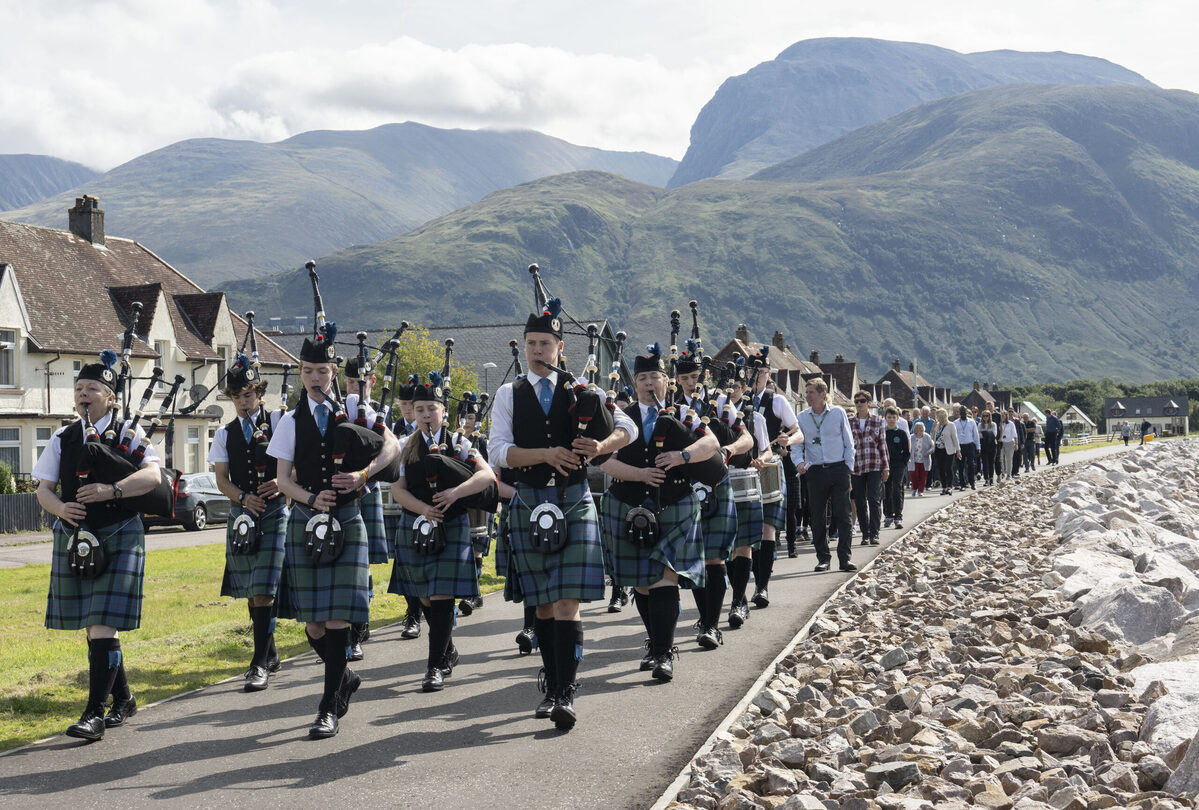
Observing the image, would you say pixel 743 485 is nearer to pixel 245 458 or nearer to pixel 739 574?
pixel 739 574

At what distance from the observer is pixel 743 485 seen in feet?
33.2

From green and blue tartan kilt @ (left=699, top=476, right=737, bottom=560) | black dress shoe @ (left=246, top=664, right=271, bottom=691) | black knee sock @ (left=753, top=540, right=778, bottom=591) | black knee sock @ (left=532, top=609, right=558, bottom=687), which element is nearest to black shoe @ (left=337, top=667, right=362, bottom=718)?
black knee sock @ (left=532, top=609, right=558, bottom=687)

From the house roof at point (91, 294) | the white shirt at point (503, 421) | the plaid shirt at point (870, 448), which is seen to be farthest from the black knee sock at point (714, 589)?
the house roof at point (91, 294)

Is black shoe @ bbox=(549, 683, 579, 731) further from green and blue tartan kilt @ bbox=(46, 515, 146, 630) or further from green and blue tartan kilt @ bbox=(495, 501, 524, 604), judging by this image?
green and blue tartan kilt @ bbox=(46, 515, 146, 630)

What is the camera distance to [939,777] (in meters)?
5.50

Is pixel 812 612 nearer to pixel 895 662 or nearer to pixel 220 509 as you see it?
pixel 895 662

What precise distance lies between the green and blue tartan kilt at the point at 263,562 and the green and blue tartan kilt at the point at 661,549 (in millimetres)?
2385

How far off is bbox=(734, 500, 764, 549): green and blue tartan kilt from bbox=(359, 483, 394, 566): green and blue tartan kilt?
10.3ft

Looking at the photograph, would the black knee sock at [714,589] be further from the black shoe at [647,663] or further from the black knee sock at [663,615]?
the black knee sock at [663,615]

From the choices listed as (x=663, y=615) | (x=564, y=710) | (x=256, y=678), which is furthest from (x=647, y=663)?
(x=256, y=678)

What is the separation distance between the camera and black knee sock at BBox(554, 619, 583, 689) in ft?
22.1

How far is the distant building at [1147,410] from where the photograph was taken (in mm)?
165750

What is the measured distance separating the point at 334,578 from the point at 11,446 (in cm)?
3316

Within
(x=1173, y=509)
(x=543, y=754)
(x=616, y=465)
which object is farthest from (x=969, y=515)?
(x=543, y=754)
